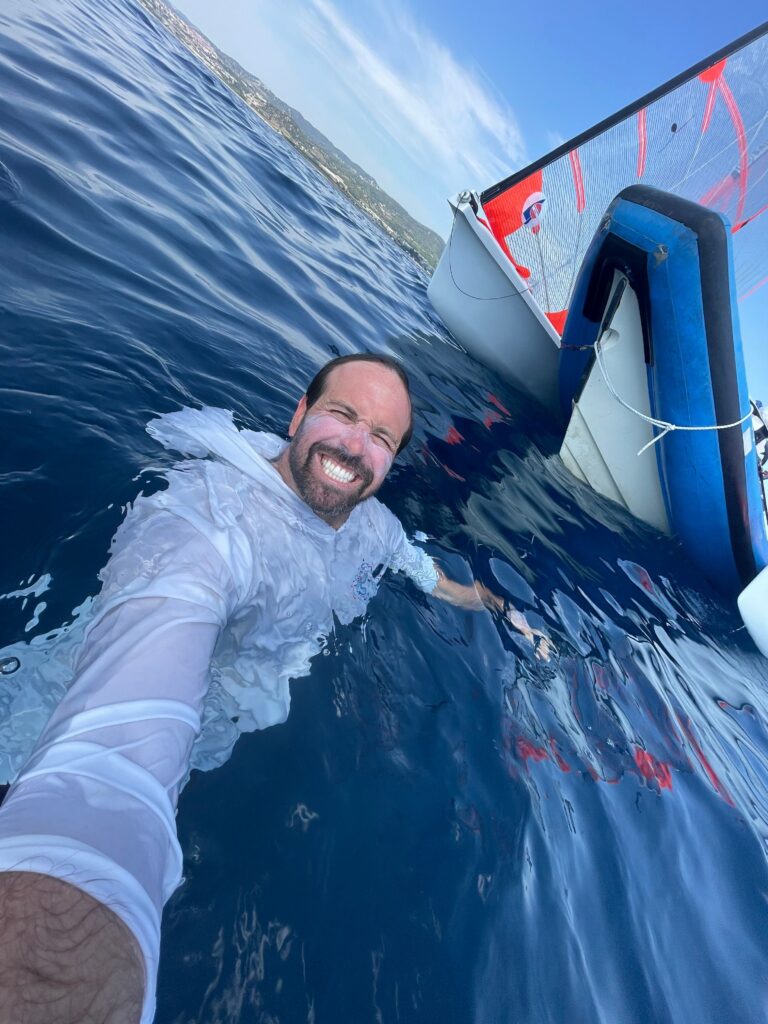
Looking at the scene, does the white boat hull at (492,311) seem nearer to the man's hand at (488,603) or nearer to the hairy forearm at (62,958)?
the man's hand at (488,603)

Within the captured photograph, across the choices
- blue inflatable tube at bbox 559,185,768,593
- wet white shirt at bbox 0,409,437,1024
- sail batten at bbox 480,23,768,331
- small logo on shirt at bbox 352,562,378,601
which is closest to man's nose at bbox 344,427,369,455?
wet white shirt at bbox 0,409,437,1024

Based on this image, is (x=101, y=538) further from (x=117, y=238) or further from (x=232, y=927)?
(x=117, y=238)

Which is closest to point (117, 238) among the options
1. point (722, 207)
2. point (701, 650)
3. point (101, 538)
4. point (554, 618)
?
point (101, 538)

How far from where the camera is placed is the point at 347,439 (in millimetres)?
2432

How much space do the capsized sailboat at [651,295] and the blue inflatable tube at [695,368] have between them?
16 millimetres

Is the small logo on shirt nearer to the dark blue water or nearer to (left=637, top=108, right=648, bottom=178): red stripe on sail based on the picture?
the dark blue water

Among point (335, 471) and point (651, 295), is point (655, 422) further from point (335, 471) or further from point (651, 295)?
point (335, 471)

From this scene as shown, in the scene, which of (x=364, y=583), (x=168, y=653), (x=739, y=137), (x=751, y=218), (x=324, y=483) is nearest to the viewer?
(x=168, y=653)

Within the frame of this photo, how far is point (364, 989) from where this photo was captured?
1.57m

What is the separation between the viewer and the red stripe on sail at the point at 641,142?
773 cm

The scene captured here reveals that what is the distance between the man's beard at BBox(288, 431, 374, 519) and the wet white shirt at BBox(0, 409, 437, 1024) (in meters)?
0.06

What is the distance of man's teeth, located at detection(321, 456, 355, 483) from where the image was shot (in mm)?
2396

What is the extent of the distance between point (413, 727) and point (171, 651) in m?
1.32

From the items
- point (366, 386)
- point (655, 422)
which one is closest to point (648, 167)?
point (655, 422)
